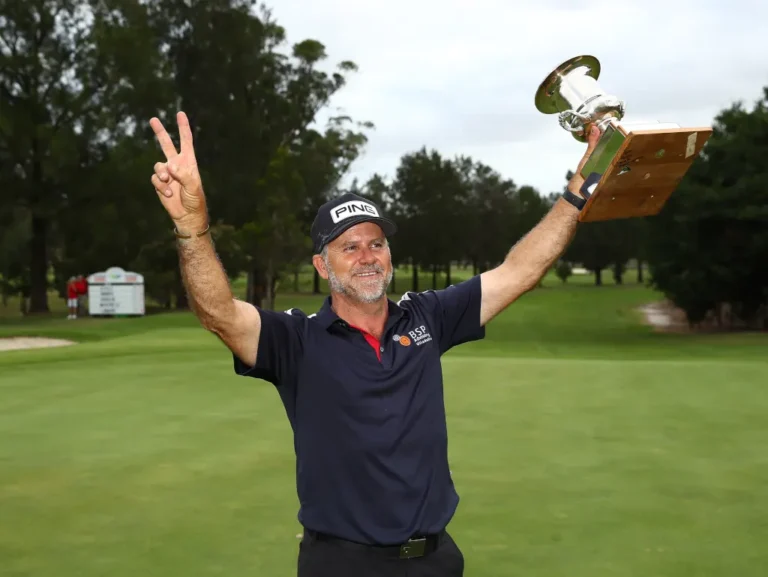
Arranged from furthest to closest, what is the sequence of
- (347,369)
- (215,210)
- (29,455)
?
(215,210) < (29,455) < (347,369)

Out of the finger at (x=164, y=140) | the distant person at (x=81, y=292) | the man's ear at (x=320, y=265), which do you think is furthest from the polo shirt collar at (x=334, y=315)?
the distant person at (x=81, y=292)

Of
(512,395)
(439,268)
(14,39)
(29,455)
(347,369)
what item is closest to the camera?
(347,369)

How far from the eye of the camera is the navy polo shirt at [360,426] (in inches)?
117

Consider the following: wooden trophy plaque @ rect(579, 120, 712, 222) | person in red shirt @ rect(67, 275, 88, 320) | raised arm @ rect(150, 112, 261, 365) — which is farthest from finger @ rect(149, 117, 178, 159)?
person in red shirt @ rect(67, 275, 88, 320)

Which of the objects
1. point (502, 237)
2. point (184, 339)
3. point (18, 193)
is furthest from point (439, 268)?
Result: point (184, 339)

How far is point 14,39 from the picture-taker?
3822cm

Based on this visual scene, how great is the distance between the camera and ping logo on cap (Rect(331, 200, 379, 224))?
128 inches

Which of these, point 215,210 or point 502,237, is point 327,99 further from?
point 502,237

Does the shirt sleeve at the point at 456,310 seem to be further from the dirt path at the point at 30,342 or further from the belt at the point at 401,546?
the dirt path at the point at 30,342

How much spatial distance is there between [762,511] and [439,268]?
6378cm

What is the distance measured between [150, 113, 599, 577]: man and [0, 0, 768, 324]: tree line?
28.7 metres

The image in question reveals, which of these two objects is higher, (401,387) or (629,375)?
(401,387)

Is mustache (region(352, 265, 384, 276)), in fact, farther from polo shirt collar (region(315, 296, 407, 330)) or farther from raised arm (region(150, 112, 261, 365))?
raised arm (region(150, 112, 261, 365))

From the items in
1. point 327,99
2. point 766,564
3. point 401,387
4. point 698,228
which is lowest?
point 766,564
